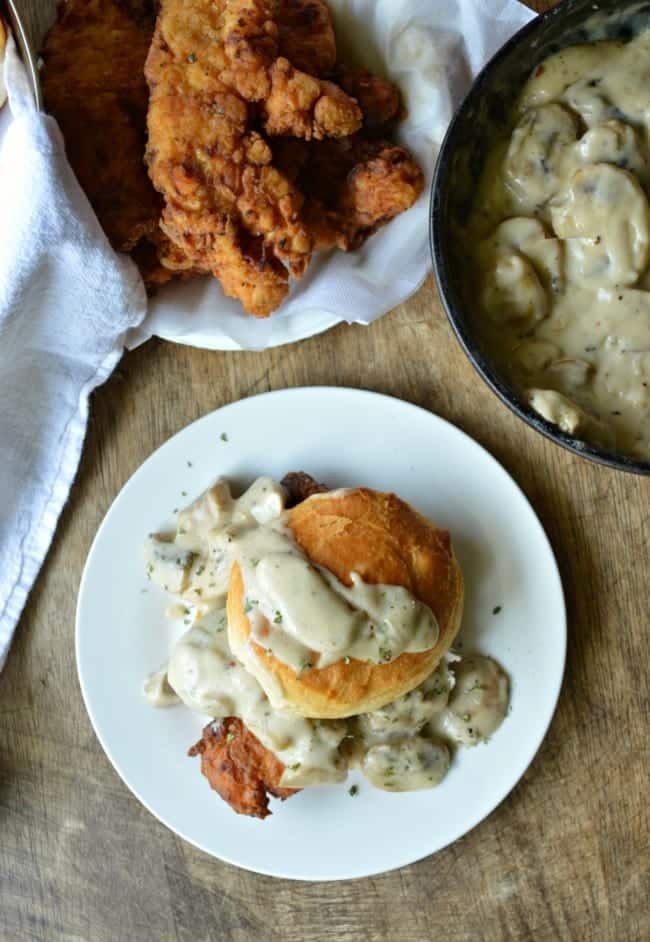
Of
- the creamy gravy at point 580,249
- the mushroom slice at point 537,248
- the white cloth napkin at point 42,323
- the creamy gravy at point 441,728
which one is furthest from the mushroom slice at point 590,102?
the creamy gravy at point 441,728

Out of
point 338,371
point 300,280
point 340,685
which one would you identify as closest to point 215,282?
point 300,280

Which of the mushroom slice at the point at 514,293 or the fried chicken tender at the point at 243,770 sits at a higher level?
the mushroom slice at the point at 514,293

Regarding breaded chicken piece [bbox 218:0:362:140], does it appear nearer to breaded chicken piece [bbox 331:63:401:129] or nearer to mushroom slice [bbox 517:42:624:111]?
breaded chicken piece [bbox 331:63:401:129]

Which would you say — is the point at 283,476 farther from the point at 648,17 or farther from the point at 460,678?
the point at 648,17

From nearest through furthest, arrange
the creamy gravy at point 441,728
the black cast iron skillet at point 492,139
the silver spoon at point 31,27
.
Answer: the black cast iron skillet at point 492,139, the silver spoon at point 31,27, the creamy gravy at point 441,728

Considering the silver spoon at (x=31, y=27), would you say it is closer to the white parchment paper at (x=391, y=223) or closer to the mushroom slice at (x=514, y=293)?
the white parchment paper at (x=391, y=223)

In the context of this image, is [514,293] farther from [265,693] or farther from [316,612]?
[265,693]

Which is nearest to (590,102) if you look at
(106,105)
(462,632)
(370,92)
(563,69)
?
(563,69)
